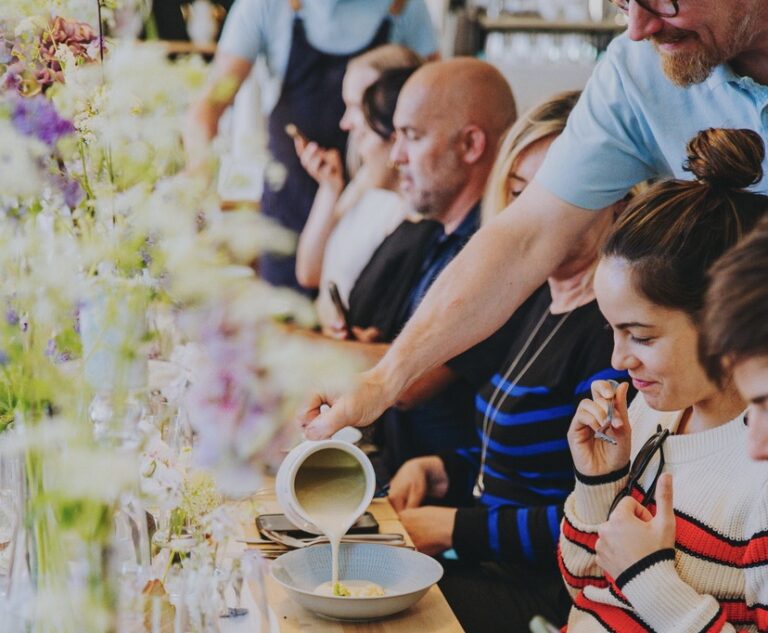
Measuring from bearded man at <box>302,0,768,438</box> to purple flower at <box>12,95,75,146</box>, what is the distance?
25.4 inches

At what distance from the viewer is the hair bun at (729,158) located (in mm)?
1479

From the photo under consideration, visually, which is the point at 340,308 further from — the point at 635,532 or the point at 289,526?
the point at 635,532

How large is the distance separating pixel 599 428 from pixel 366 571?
1.21 feet

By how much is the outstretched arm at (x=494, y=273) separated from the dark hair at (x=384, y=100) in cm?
150

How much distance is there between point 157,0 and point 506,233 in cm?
313

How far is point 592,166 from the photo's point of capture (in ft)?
5.92

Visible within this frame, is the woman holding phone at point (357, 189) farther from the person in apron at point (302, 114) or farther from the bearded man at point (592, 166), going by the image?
the bearded man at point (592, 166)

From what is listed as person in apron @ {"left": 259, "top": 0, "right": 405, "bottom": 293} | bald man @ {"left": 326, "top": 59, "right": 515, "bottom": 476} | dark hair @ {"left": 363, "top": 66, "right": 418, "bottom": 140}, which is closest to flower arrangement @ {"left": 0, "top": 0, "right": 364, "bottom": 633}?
bald man @ {"left": 326, "top": 59, "right": 515, "bottom": 476}

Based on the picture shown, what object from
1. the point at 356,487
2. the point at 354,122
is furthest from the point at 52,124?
the point at 354,122

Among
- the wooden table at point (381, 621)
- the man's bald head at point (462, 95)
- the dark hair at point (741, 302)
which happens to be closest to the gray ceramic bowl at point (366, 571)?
the wooden table at point (381, 621)

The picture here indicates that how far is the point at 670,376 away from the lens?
4.85 ft

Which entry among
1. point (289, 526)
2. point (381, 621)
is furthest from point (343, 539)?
point (381, 621)

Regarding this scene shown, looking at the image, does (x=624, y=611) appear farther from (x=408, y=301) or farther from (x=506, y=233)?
(x=408, y=301)

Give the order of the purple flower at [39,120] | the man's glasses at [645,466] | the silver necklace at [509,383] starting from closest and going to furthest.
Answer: the purple flower at [39,120] → the man's glasses at [645,466] → the silver necklace at [509,383]
